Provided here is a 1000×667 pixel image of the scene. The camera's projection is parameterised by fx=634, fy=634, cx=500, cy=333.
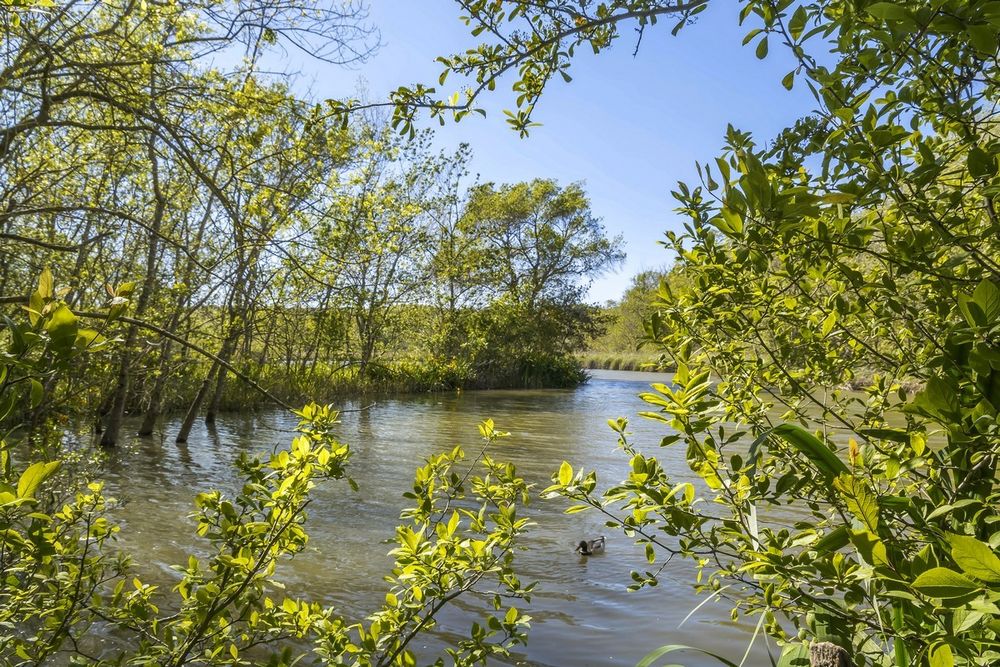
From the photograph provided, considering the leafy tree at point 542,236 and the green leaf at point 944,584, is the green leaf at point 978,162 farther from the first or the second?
the leafy tree at point 542,236

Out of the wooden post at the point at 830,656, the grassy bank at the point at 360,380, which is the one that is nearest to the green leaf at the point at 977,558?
the wooden post at the point at 830,656

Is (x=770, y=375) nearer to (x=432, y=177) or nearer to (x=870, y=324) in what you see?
(x=870, y=324)

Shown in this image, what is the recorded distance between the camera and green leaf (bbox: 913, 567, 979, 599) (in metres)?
0.76

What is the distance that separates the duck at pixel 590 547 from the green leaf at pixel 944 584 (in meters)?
5.29

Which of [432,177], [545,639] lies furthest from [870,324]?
[432,177]

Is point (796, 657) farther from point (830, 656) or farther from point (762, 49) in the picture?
point (762, 49)

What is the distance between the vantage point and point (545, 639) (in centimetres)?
416

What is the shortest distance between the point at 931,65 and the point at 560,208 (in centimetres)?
3158

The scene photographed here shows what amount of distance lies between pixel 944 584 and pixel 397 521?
21.0ft

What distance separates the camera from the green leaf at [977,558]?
2.32 feet

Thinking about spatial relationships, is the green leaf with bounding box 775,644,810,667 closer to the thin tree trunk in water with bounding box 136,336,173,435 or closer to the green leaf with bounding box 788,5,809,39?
the green leaf with bounding box 788,5,809,39

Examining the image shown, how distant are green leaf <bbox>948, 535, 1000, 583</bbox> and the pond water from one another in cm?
152

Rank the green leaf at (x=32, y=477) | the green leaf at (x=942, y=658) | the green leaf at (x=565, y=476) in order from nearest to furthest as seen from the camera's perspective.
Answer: the green leaf at (x=942, y=658) → the green leaf at (x=32, y=477) → the green leaf at (x=565, y=476)

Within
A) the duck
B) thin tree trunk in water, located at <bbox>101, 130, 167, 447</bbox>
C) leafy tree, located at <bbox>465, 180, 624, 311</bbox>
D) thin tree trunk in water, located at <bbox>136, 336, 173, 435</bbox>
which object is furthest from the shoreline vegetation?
leafy tree, located at <bbox>465, 180, 624, 311</bbox>
